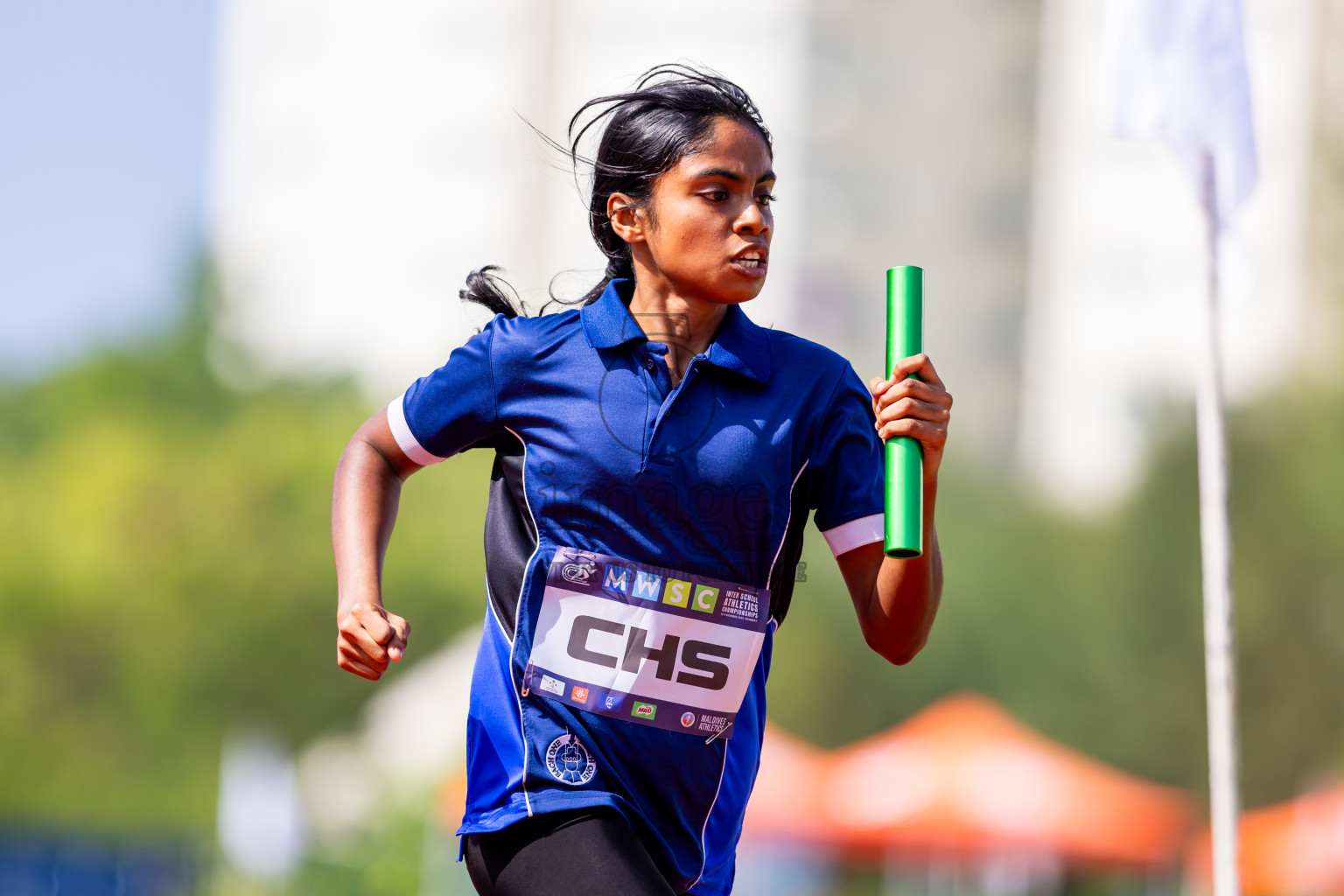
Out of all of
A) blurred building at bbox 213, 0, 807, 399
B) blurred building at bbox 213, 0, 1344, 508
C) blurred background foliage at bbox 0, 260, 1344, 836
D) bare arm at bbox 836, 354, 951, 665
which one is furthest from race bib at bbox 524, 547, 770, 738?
blurred building at bbox 213, 0, 807, 399

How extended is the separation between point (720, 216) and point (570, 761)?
0.99m

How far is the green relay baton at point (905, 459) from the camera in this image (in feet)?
8.50

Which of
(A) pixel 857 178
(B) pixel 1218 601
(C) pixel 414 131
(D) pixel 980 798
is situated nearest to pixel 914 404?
(B) pixel 1218 601

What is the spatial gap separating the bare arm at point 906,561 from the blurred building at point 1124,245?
42.6 metres

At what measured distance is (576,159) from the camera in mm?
3311

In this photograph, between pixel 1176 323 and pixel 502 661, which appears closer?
pixel 502 661

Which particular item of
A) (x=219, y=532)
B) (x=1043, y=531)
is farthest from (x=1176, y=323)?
(x=219, y=532)

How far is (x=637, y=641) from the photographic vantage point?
285 cm

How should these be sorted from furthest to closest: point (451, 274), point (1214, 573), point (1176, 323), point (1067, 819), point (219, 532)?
point (451, 274), point (1176, 323), point (219, 532), point (1067, 819), point (1214, 573)

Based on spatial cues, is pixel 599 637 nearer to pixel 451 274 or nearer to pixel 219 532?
pixel 219 532

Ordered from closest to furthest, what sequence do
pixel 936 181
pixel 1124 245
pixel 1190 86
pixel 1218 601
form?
pixel 1218 601, pixel 1190 86, pixel 1124 245, pixel 936 181

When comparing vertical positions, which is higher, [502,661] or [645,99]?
[645,99]

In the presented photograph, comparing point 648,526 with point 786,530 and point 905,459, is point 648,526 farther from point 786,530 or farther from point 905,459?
point 905,459

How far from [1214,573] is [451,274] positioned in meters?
60.0
